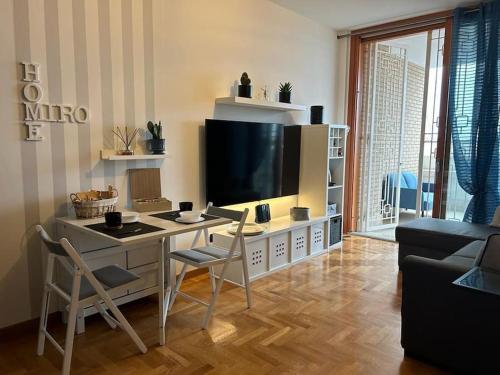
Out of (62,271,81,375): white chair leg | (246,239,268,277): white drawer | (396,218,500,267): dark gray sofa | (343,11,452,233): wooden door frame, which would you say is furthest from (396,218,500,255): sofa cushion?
(62,271,81,375): white chair leg

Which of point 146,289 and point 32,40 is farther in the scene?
point 146,289

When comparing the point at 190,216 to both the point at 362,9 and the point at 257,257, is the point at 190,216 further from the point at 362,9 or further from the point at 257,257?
the point at 362,9

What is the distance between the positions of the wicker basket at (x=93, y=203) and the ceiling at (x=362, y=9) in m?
2.63

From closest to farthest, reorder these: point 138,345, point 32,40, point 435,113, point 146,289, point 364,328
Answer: point 138,345 → point 32,40 → point 364,328 → point 146,289 → point 435,113

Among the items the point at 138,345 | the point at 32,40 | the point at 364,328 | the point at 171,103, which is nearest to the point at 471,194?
the point at 364,328

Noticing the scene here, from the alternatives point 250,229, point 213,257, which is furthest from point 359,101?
point 213,257

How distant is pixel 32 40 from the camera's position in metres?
2.32

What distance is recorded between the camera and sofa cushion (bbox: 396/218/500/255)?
317 cm

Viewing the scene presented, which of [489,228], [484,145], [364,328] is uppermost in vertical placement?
[484,145]

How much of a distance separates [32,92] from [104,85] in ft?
1.58

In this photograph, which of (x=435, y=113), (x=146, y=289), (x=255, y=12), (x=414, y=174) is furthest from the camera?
(x=414, y=174)

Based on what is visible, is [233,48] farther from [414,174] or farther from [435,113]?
[414,174]

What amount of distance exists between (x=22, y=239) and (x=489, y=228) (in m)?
3.72

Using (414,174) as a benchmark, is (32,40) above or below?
above
